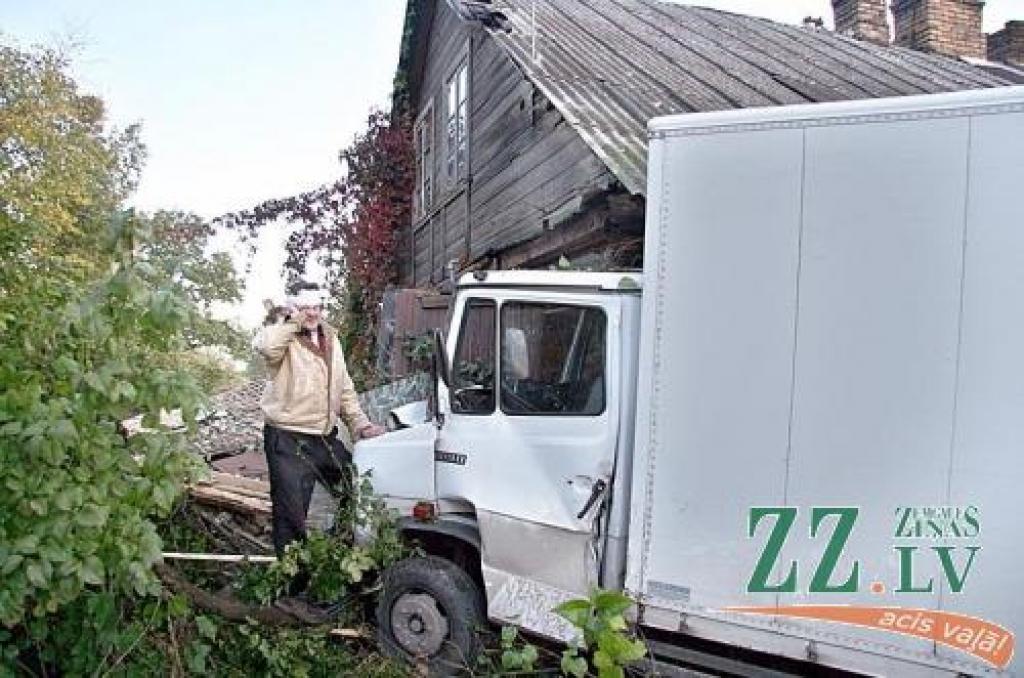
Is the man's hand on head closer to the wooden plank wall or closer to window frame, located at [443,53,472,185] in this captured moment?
the wooden plank wall

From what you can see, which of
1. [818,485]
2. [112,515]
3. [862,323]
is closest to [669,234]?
[862,323]

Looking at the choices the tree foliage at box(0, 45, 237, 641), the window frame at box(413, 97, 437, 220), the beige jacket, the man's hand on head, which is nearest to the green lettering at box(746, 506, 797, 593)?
the tree foliage at box(0, 45, 237, 641)

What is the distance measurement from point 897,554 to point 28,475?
3382 millimetres

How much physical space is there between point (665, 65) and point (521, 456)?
6.89 metres

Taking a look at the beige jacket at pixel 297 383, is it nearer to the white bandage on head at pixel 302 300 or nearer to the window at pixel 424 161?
the white bandage on head at pixel 302 300

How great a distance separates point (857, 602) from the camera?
12.7ft

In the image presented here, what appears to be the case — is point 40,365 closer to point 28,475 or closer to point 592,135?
point 28,475

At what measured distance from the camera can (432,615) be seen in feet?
16.6

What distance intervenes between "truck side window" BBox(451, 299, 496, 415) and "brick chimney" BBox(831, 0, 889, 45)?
42.4ft

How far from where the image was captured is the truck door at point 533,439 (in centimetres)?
468

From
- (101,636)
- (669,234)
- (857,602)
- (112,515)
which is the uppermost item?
(669,234)

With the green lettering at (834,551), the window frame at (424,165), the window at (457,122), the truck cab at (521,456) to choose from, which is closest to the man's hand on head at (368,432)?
the truck cab at (521,456)

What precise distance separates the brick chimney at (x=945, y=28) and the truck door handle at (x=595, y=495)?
44.3 feet

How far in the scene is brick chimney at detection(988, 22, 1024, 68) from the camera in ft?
52.2
